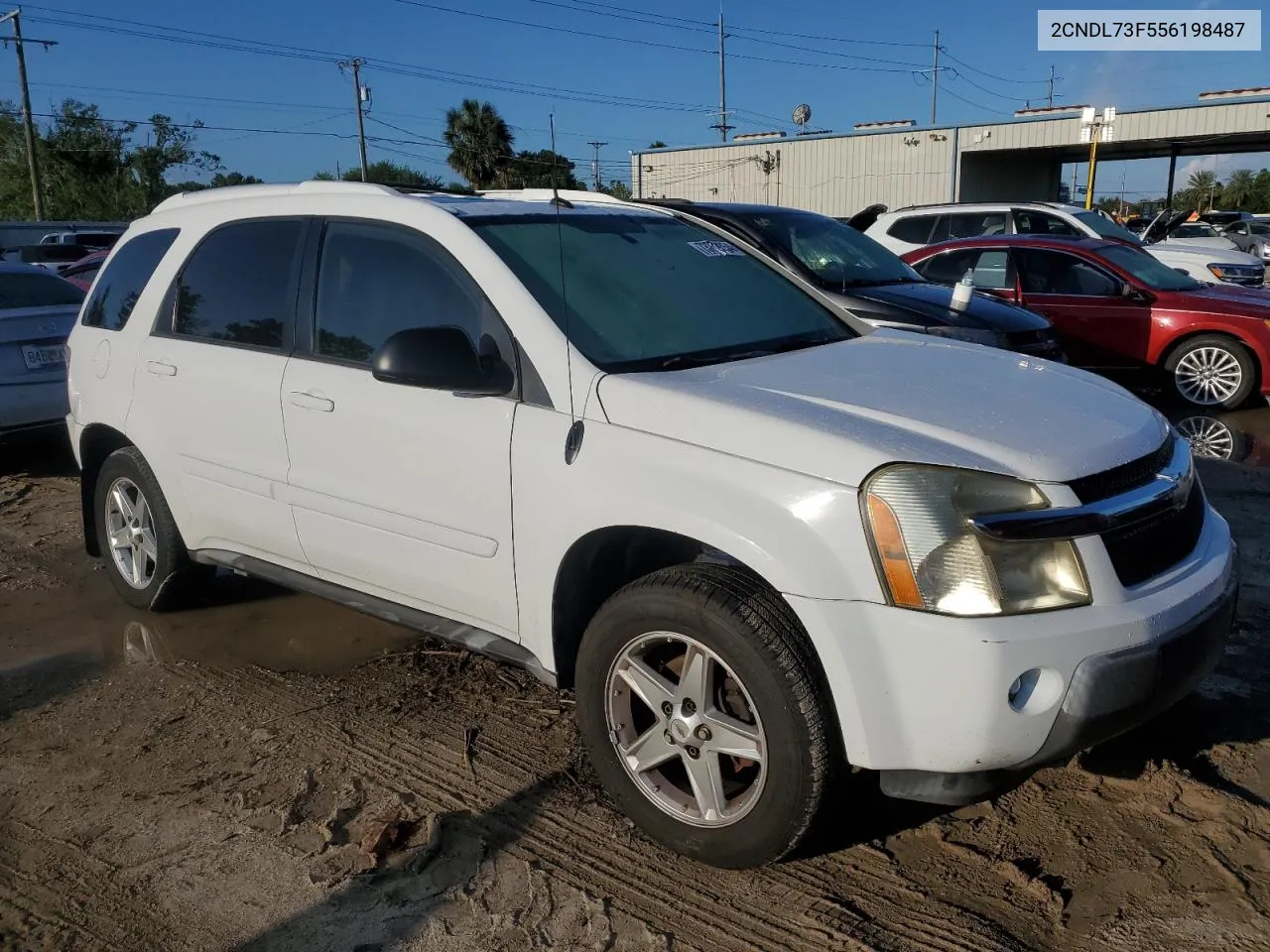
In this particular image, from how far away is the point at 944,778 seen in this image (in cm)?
255

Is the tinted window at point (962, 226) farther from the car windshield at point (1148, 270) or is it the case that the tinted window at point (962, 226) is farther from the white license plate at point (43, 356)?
the white license plate at point (43, 356)

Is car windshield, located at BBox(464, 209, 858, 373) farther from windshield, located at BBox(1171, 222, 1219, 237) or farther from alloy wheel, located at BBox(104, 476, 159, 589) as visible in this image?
windshield, located at BBox(1171, 222, 1219, 237)

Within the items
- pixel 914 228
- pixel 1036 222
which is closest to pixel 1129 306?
pixel 914 228

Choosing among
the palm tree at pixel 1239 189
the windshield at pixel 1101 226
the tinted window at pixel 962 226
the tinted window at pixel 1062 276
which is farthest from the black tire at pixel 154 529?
the palm tree at pixel 1239 189

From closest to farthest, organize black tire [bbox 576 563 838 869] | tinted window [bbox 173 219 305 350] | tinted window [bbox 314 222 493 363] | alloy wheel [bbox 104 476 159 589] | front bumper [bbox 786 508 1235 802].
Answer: front bumper [bbox 786 508 1235 802] → black tire [bbox 576 563 838 869] → tinted window [bbox 314 222 493 363] → tinted window [bbox 173 219 305 350] → alloy wheel [bbox 104 476 159 589]

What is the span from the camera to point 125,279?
4.95 m

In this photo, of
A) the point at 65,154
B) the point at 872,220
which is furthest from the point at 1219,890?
the point at 65,154

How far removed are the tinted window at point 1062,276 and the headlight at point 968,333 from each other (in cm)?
316

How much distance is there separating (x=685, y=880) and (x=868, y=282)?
20.3 ft

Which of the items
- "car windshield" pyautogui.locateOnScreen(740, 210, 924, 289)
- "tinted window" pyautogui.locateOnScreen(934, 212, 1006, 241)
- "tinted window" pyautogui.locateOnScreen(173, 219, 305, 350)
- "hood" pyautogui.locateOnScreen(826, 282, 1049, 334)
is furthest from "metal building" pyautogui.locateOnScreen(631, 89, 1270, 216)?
"tinted window" pyautogui.locateOnScreen(173, 219, 305, 350)

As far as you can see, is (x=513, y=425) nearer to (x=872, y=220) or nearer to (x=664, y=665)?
(x=664, y=665)

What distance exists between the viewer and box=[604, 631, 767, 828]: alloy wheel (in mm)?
2795

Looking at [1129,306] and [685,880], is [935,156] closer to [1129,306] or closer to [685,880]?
[1129,306]

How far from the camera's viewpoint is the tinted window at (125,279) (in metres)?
4.78
